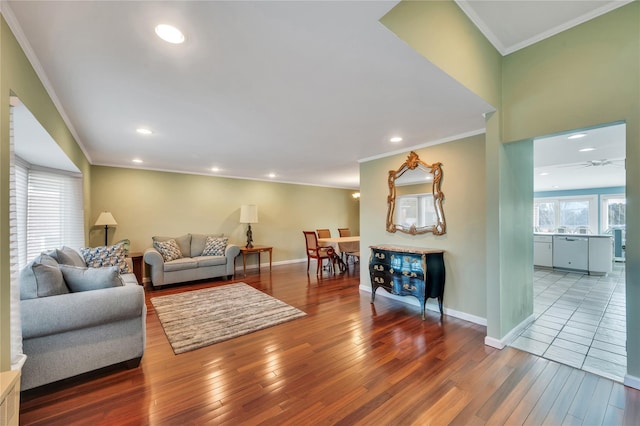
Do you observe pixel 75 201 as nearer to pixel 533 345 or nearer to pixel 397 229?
pixel 397 229

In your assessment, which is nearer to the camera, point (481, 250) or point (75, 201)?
point (481, 250)

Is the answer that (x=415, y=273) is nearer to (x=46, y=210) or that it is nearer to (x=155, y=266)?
(x=155, y=266)

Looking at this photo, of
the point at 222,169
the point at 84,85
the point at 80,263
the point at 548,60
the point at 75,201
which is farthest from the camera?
the point at 222,169

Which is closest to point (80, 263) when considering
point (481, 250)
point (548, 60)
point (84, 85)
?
point (84, 85)

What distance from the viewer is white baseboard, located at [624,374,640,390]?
1.86 metres

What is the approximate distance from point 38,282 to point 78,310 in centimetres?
36

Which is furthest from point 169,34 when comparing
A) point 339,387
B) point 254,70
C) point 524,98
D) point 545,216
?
point 545,216

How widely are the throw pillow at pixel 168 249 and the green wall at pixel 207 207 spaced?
56cm

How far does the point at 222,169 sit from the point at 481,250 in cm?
486

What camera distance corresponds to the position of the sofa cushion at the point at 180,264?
182 inches

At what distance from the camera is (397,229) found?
3.96 meters

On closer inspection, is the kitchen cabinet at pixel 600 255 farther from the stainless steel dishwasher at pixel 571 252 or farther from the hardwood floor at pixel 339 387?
the hardwood floor at pixel 339 387

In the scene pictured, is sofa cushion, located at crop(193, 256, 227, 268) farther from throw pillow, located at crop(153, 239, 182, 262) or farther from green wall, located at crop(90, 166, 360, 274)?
green wall, located at crop(90, 166, 360, 274)

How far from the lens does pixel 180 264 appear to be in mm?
4727
